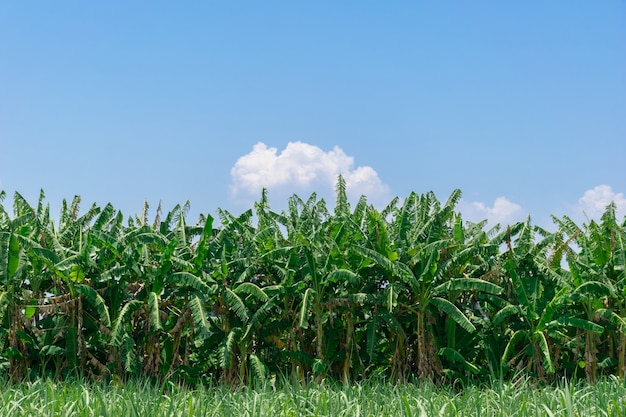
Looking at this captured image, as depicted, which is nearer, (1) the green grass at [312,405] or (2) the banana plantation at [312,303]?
(1) the green grass at [312,405]

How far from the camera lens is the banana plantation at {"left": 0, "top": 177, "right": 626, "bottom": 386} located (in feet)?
31.2

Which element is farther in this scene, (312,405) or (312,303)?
(312,303)

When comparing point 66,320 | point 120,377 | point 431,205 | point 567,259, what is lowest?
point 120,377

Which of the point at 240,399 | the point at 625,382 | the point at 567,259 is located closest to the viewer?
the point at 240,399

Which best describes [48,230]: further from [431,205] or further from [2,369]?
[431,205]

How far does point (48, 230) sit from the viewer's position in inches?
410

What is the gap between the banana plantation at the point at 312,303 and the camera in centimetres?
952

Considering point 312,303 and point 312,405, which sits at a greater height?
point 312,303

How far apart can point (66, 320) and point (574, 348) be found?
7.37m

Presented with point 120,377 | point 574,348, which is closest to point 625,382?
point 574,348

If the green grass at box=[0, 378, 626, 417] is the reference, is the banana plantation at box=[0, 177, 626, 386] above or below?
above

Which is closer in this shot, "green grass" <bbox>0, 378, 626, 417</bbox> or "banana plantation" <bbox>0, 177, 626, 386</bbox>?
"green grass" <bbox>0, 378, 626, 417</bbox>

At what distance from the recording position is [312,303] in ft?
32.0

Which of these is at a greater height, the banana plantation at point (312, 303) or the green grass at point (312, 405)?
the banana plantation at point (312, 303)
